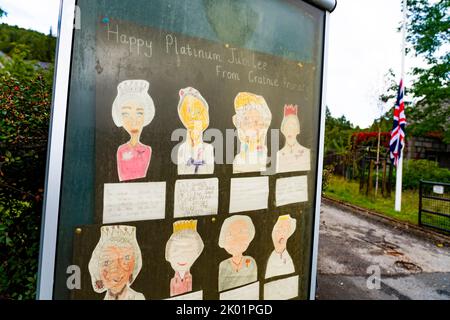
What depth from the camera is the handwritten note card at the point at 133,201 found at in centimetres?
125

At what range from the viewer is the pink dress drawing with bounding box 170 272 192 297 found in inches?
56.3

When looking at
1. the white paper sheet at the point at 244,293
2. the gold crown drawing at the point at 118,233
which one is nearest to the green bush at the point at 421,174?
the white paper sheet at the point at 244,293

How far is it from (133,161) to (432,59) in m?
11.7

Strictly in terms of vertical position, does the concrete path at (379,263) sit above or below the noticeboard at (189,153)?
below

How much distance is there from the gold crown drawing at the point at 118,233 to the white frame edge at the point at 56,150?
0.19 meters

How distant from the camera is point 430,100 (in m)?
9.70

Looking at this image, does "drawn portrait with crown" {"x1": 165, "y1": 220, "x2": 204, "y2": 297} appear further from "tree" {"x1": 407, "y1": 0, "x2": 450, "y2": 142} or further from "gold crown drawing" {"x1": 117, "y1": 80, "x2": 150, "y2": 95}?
"tree" {"x1": 407, "y1": 0, "x2": 450, "y2": 142}

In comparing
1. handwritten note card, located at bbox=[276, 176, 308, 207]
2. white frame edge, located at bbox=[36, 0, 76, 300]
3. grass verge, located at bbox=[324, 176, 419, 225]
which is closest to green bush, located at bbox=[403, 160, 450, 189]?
grass verge, located at bbox=[324, 176, 419, 225]

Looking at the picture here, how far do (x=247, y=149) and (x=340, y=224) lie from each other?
21.7 ft

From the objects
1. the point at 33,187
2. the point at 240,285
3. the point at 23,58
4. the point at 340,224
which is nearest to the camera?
the point at 240,285

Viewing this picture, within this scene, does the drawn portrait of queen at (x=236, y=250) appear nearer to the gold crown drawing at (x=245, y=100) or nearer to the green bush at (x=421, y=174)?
the gold crown drawing at (x=245, y=100)

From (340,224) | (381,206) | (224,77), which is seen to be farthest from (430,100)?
(224,77)

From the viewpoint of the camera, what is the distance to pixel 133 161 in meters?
1.29
